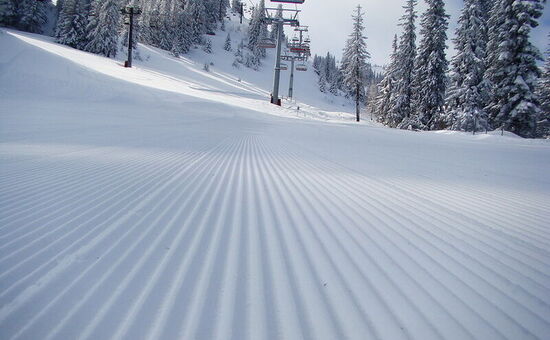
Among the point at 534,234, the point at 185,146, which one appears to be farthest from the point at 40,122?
the point at 534,234

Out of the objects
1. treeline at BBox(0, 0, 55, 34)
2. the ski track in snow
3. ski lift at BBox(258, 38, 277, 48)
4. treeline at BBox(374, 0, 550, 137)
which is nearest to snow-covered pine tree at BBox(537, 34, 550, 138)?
treeline at BBox(374, 0, 550, 137)

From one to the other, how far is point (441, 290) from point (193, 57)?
210 ft

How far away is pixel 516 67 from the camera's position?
19312 mm

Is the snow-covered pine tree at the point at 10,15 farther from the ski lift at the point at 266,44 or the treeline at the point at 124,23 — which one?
the ski lift at the point at 266,44

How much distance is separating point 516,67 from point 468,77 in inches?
106

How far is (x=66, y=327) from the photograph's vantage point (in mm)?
1426

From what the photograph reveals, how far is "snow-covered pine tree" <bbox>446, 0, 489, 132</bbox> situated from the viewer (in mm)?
20938

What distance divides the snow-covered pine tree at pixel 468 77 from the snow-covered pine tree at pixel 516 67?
1115 mm

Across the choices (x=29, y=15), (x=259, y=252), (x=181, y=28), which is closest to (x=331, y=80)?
(x=181, y=28)

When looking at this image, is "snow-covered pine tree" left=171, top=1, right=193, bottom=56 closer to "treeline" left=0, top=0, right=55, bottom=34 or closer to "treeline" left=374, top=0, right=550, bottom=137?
"treeline" left=0, top=0, right=55, bottom=34

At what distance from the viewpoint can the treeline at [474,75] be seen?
62.4 feet

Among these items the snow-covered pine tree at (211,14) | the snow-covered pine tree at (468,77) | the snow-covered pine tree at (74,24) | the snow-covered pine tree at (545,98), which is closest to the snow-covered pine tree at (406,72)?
the snow-covered pine tree at (468,77)

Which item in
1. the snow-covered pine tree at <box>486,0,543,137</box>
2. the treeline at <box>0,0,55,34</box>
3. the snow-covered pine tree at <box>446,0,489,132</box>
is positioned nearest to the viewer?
the snow-covered pine tree at <box>486,0,543,137</box>

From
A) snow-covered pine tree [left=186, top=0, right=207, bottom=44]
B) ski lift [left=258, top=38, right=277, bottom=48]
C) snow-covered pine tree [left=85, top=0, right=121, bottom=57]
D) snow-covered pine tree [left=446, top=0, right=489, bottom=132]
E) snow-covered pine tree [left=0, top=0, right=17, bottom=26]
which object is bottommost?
snow-covered pine tree [left=446, top=0, right=489, bottom=132]
